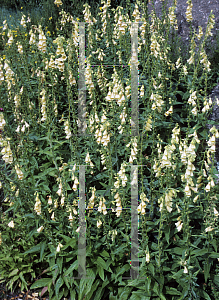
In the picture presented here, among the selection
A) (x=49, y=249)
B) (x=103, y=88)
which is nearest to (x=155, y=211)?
(x=49, y=249)

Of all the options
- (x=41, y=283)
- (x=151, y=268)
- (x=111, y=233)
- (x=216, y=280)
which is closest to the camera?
(x=151, y=268)

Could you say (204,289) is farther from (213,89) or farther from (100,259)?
(213,89)

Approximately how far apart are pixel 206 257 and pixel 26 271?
2310 millimetres

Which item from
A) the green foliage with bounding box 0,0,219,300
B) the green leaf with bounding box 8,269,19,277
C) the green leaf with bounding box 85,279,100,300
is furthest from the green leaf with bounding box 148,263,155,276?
the green leaf with bounding box 8,269,19,277

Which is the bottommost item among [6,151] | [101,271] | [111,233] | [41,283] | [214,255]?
[41,283]

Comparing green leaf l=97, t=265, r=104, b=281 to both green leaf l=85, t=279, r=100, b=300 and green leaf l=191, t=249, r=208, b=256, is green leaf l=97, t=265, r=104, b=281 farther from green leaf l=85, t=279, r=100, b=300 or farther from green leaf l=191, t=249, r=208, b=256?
green leaf l=191, t=249, r=208, b=256

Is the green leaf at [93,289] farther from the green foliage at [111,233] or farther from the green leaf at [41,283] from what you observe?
the green leaf at [41,283]

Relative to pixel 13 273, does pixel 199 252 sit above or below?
above

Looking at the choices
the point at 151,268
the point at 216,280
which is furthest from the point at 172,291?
the point at 216,280

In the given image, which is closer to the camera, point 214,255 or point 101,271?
point 214,255

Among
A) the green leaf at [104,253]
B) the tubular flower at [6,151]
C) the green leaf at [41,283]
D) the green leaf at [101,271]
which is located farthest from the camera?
the green leaf at [41,283]

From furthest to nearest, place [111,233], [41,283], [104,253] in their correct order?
1. [41,283]
2. [104,253]
3. [111,233]

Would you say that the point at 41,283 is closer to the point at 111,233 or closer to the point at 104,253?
the point at 104,253

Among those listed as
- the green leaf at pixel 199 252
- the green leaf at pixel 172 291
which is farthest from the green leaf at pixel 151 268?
the green leaf at pixel 199 252
